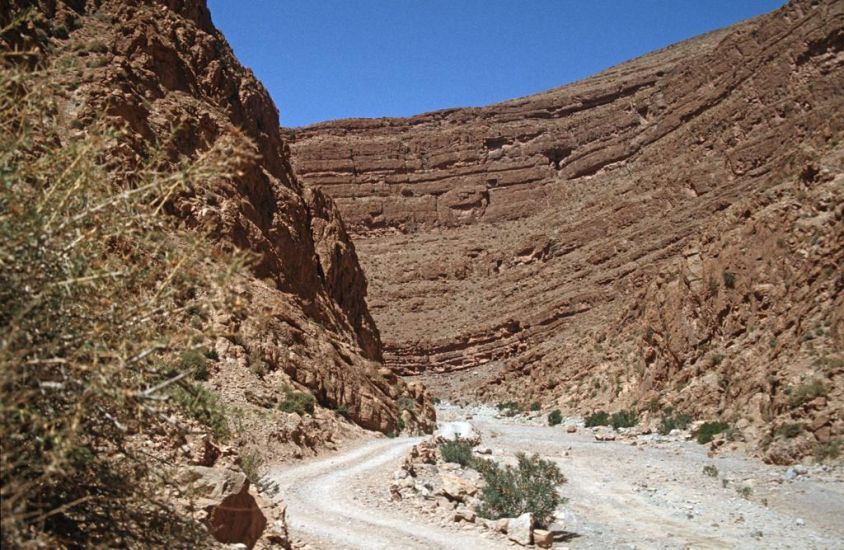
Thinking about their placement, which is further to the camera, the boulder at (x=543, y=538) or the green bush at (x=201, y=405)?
the boulder at (x=543, y=538)

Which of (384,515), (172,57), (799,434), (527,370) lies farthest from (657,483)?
(527,370)

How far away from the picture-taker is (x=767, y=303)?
22969 millimetres

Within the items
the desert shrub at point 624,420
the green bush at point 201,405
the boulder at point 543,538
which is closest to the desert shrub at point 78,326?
the green bush at point 201,405

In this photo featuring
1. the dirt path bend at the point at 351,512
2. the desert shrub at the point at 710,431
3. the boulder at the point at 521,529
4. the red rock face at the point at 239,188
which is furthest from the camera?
the desert shrub at the point at 710,431

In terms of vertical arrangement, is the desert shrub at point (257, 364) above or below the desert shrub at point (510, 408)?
above

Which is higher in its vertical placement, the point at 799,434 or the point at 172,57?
the point at 172,57

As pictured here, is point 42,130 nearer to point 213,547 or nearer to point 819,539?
point 213,547

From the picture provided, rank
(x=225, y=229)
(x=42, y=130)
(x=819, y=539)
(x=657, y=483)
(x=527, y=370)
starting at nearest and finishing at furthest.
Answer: (x=42, y=130) < (x=819, y=539) < (x=657, y=483) < (x=225, y=229) < (x=527, y=370)

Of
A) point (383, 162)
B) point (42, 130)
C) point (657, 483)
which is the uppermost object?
point (383, 162)

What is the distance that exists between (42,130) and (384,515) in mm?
7279

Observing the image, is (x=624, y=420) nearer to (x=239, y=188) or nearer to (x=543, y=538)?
(x=239, y=188)

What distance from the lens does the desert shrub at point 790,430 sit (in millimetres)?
14695

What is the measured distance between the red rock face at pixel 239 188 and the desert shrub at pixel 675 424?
870cm

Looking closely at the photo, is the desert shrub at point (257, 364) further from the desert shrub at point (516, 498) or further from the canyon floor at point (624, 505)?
the desert shrub at point (516, 498)
